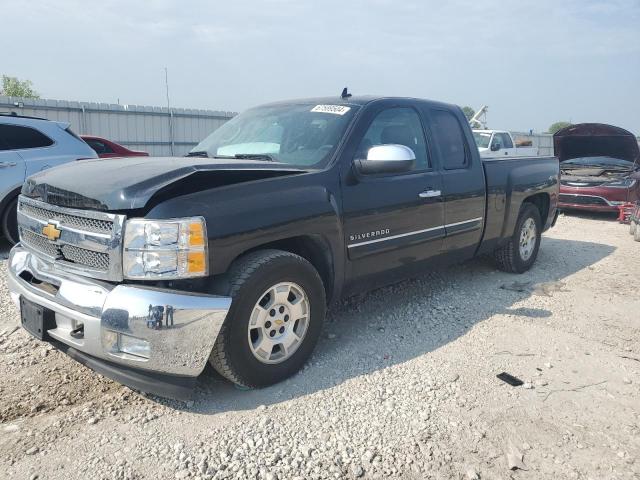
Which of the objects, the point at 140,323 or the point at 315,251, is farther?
the point at 315,251

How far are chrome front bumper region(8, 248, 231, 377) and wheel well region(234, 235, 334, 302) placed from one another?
0.73 m

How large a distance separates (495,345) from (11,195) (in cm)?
588

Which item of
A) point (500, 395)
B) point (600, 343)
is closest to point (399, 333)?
point (500, 395)

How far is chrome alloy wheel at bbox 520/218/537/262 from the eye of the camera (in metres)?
6.07

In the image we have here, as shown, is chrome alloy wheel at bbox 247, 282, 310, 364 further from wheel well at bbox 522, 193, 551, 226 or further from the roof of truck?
wheel well at bbox 522, 193, 551, 226

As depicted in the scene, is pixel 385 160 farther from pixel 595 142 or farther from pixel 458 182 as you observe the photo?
pixel 595 142

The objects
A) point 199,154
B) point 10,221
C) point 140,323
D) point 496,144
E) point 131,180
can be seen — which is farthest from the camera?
point 496,144

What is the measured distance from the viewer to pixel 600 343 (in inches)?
163

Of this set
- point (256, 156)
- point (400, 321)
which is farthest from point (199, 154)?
point (400, 321)

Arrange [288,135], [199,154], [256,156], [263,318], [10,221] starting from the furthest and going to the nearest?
[10,221]
[199,154]
[288,135]
[256,156]
[263,318]

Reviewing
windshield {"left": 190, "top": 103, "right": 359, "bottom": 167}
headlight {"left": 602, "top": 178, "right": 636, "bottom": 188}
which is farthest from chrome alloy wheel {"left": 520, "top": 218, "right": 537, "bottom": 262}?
headlight {"left": 602, "top": 178, "right": 636, "bottom": 188}

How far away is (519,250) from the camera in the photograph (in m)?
6.01

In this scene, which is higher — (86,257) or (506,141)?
(506,141)

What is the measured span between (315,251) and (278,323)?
55 centimetres
